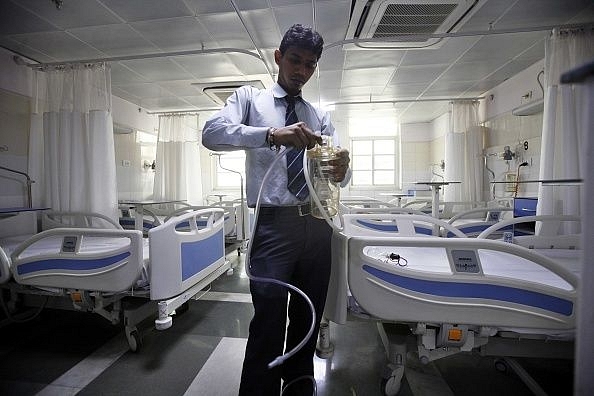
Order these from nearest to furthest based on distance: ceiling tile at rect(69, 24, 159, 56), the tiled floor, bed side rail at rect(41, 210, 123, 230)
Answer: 1. the tiled floor
2. ceiling tile at rect(69, 24, 159, 56)
3. bed side rail at rect(41, 210, 123, 230)

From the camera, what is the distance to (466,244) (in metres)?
1.03

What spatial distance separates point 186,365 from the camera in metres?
1.58

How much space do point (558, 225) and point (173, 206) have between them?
4.72 metres

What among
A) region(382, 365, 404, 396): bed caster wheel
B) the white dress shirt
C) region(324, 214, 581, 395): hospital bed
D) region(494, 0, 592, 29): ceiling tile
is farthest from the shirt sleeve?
region(494, 0, 592, 29): ceiling tile

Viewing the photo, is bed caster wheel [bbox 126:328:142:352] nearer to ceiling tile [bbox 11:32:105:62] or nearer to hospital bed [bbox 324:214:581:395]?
hospital bed [bbox 324:214:581:395]

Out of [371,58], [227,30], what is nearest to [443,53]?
[371,58]

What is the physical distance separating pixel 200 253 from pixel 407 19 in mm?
2510

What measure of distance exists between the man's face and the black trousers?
1.63 ft

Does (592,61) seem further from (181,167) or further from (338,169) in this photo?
(181,167)

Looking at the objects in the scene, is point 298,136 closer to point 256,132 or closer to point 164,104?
point 256,132

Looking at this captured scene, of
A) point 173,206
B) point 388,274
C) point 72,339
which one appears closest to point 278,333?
point 388,274

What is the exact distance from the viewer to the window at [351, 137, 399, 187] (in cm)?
634

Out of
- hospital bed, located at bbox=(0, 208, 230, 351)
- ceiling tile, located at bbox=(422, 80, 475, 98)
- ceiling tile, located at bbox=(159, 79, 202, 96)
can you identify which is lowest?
hospital bed, located at bbox=(0, 208, 230, 351)

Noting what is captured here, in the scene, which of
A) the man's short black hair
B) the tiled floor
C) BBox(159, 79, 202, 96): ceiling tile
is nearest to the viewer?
the man's short black hair
